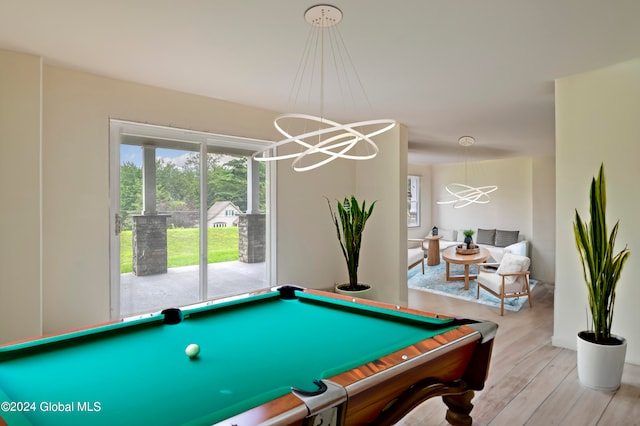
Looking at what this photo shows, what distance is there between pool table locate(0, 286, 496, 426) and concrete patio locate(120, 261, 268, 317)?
1941 mm

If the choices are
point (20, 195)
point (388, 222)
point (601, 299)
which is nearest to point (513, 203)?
point (388, 222)

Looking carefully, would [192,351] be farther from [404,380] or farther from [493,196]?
[493,196]

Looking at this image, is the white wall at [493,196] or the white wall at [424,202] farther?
the white wall at [424,202]

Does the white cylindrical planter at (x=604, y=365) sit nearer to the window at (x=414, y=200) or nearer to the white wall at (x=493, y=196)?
the white wall at (x=493, y=196)

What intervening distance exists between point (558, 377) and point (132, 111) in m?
4.28

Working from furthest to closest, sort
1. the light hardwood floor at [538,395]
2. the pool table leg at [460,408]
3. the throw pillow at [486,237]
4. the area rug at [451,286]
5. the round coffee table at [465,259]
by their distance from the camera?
the throw pillow at [486,237]
the round coffee table at [465,259]
the area rug at [451,286]
the light hardwood floor at [538,395]
the pool table leg at [460,408]

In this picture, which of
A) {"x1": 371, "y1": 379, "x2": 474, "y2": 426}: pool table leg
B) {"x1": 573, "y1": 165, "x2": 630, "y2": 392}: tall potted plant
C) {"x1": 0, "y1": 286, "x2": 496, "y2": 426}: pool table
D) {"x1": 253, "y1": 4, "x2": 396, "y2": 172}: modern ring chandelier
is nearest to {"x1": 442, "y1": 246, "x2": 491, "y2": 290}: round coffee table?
{"x1": 573, "y1": 165, "x2": 630, "y2": 392}: tall potted plant

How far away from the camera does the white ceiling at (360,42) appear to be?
212 cm

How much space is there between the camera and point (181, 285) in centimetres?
387

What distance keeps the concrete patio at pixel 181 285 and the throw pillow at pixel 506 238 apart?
5.74 metres

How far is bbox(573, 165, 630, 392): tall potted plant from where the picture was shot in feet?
8.54

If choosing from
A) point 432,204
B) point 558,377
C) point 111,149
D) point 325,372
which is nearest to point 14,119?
point 111,149

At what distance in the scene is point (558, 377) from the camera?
283 centimetres

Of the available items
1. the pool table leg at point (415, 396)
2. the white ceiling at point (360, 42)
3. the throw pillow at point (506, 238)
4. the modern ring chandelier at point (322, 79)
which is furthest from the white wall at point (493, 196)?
the pool table leg at point (415, 396)
